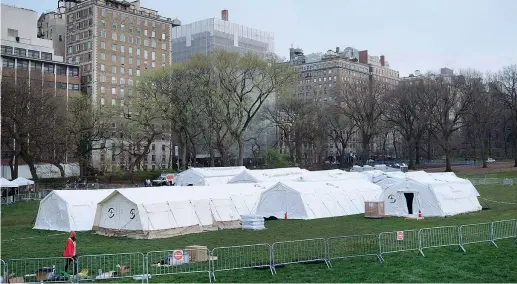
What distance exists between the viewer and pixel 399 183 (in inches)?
1313

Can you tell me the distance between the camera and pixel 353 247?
19844 millimetres

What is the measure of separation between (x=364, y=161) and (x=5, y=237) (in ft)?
215

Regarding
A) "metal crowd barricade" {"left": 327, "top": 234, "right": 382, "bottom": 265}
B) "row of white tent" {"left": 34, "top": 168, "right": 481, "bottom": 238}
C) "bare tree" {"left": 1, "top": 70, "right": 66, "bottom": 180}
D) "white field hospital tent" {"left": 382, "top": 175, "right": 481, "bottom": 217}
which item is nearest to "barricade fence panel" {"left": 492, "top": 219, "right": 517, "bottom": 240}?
"metal crowd barricade" {"left": 327, "top": 234, "right": 382, "bottom": 265}

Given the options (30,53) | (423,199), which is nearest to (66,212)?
(423,199)

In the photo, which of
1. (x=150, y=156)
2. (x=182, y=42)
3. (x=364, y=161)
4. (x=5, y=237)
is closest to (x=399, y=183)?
(x=5, y=237)

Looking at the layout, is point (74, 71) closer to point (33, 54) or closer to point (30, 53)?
point (33, 54)

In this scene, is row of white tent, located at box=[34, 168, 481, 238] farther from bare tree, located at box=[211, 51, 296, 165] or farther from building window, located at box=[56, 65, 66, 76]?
building window, located at box=[56, 65, 66, 76]

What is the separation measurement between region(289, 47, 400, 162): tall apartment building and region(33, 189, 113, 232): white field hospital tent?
111 metres

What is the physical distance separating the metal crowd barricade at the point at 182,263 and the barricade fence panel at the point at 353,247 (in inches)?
168

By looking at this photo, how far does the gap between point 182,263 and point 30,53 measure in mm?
79870

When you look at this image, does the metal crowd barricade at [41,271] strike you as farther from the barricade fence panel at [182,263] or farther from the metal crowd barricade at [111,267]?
the barricade fence panel at [182,263]

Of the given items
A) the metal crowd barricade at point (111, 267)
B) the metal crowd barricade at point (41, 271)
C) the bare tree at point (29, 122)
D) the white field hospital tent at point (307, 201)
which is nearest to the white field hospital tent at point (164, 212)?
the white field hospital tent at point (307, 201)

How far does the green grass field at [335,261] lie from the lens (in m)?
15.9

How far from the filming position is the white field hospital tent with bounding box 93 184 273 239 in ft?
86.9
